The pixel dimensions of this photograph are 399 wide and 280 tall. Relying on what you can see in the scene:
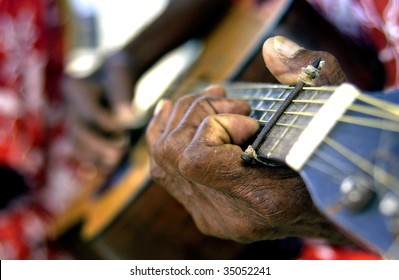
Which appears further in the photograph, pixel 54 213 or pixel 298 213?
pixel 54 213

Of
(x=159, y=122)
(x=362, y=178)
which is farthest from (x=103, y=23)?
(x=362, y=178)

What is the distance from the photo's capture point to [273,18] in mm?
872

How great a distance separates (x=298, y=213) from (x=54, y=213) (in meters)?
0.75

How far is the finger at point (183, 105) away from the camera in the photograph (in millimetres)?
641

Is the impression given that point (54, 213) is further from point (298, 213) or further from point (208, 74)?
point (298, 213)

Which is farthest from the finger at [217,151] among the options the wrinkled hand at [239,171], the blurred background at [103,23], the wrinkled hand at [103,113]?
the blurred background at [103,23]

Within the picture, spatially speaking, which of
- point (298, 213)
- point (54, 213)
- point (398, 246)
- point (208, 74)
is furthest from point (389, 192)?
point (54, 213)

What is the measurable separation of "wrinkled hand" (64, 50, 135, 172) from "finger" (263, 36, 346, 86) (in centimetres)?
60

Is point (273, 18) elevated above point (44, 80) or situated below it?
above

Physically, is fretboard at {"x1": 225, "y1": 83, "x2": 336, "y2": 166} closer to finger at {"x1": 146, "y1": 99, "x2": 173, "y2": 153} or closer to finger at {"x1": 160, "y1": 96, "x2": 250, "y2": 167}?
finger at {"x1": 160, "y1": 96, "x2": 250, "y2": 167}

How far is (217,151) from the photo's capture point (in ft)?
1.73

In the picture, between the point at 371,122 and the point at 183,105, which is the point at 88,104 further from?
the point at 371,122

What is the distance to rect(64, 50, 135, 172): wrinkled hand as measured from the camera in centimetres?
113

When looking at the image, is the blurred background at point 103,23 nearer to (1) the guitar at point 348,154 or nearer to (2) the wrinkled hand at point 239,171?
(2) the wrinkled hand at point 239,171
